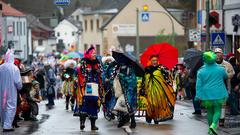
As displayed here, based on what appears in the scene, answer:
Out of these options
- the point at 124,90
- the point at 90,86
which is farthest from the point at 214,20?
the point at 90,86

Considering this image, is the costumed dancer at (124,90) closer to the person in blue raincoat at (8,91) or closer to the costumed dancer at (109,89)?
the costumed dancer at (109,89)

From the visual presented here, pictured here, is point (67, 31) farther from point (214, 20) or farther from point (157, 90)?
point (157, 90)

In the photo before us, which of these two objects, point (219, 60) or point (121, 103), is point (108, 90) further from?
point (219, 60)

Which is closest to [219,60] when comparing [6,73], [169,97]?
[169,97]

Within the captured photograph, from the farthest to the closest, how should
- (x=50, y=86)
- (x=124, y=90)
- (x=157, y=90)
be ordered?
1. (x=50, y=86)
2. (x=157, y=90)
3. (x=124, y=90)

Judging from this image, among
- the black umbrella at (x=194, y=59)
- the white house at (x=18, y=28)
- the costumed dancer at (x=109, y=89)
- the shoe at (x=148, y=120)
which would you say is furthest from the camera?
the white house at (x=18, y=28)

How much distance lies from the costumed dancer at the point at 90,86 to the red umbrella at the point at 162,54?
1672 millimetres

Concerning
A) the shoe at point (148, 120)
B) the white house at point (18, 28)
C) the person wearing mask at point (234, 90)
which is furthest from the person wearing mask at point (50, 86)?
the white house at point (18, 28)

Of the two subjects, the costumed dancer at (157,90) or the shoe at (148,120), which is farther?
the shoe at (148,120)

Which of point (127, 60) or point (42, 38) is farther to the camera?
point (42, 38)

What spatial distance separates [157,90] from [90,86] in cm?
201

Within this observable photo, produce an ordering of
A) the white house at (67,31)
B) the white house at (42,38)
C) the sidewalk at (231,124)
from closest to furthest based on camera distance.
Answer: the sidewalk at (231,124), the white house at (42,38), the white house at (67,31)

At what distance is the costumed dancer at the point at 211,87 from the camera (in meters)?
14.5

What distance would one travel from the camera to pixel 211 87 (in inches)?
573
